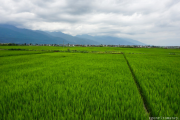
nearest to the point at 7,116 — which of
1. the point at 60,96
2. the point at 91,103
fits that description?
the point at 60,96

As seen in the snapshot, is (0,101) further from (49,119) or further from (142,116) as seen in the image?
(142,116)

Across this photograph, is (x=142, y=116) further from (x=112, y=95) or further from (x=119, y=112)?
(x=112, y=95)

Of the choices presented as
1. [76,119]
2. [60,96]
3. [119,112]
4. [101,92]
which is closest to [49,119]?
[76,119]

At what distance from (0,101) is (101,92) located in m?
2.95

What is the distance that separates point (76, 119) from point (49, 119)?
0.55 meters

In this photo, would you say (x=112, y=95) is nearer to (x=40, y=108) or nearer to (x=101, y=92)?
(x=101, y=92)

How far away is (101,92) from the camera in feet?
9.43

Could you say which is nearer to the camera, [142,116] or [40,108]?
[142,116]

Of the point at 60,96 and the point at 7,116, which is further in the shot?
the point at 60,96

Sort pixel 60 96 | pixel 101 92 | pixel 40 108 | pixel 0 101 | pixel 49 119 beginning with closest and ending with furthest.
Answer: pixel 49 119 → pixel 40 108 → pixel 0 101 → pixel 60 96 → pixel 101 92

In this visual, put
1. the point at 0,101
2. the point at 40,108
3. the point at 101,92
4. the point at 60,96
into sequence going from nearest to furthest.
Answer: the point at 40,108 < the point at 0,101 < the point at 60,96 < the point at 101,92

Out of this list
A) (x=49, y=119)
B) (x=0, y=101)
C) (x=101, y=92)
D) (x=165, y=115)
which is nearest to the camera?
(x=49, y=119)

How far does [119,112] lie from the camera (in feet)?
6.27

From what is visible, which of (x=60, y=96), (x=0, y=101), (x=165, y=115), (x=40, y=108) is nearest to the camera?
(x=165, y=115)
